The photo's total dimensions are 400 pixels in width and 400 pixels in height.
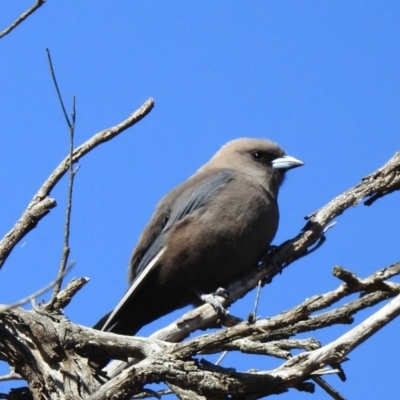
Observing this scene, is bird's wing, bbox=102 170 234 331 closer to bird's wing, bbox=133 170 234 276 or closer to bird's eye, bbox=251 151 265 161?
bird's wing, bbox=133 170 234 276

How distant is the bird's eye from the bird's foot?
1.61 m

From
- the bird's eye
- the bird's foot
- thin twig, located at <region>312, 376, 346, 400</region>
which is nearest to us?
thin twig, located at <region>312, 376, 346, 400</region>

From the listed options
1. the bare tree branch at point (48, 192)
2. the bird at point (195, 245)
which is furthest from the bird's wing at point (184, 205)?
the bare tree branch at point (48, 192)

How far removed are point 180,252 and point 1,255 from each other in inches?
59.9

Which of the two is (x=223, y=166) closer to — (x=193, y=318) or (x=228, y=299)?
(x=228, y=299)

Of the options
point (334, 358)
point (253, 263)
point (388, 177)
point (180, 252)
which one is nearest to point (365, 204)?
point (388, 177)

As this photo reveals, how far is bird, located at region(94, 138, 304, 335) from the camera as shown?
614 centimetres

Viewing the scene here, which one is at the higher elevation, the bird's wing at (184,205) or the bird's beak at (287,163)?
the bird's beak at (287,163)

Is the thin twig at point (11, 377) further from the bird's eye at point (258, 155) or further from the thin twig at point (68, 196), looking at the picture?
the bird's eye at point (258, 155)

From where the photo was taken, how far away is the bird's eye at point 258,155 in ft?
23.7

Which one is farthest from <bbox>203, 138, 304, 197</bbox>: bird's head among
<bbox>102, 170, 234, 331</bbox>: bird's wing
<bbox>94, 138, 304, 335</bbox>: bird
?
<bbox>102, 170, 234, 331</bbox>: bird's wing

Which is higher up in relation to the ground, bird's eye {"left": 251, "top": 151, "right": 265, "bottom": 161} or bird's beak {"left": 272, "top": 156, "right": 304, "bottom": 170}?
bird's eye {"left": 251, "top": 151, "right": 265, "bottom": 161}

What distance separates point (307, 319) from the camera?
430 cm

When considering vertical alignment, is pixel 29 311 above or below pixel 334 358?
above
